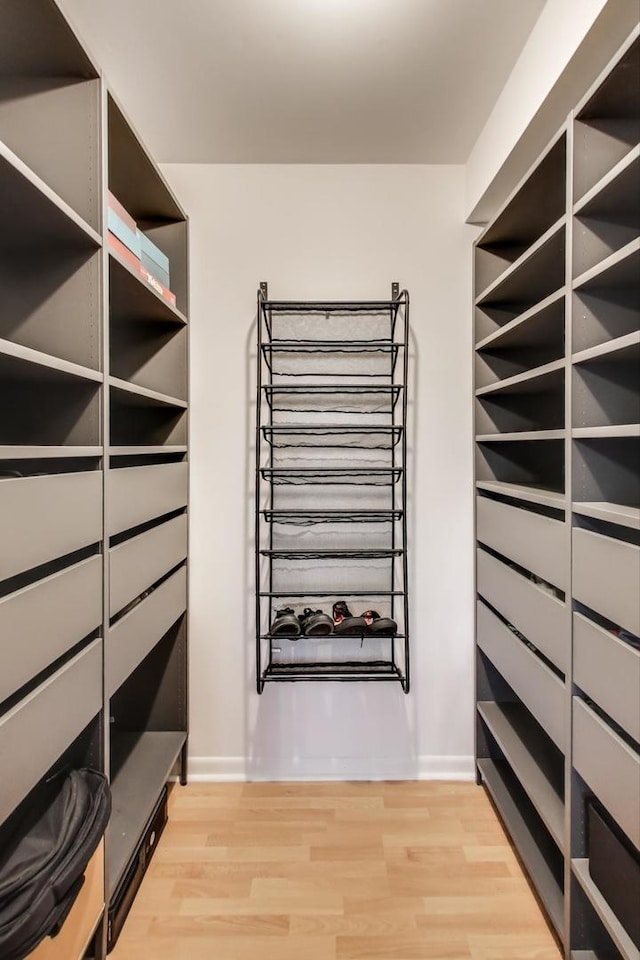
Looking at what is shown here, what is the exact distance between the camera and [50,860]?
3.66 ft

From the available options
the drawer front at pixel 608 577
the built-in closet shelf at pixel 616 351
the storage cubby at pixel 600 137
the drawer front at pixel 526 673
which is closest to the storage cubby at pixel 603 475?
the drawer front at pixel 608 577

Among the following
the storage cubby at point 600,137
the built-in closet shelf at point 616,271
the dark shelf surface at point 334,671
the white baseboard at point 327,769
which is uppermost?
the storage cubby at point 600,137

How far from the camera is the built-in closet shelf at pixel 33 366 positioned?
3.22 feet

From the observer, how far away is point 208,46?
1624 mm

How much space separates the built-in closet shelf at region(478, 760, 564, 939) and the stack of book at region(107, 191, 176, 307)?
219cm

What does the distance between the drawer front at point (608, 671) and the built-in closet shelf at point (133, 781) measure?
1.35 m

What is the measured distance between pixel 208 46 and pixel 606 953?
9.08 ft

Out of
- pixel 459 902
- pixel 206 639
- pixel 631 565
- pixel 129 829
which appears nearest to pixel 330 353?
pixel 206 639

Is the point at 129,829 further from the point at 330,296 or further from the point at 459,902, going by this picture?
the point at 330,296

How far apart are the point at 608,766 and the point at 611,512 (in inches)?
22.5

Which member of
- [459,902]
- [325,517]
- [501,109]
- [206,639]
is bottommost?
[459,902]

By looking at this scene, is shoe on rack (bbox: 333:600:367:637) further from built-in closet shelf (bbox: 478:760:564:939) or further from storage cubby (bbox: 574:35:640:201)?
storage cubby (bbox: 574:35:640:201)

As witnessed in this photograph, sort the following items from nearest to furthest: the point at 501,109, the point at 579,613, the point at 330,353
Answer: the point at 579,613 < the point at 501,109 < the point at 330,353

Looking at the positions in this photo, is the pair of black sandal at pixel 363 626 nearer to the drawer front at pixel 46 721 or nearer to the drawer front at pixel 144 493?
the drawer front at pixel 144 493
